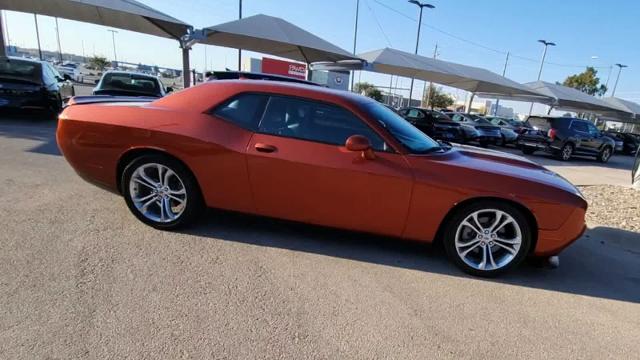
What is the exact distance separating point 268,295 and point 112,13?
45.4 ft

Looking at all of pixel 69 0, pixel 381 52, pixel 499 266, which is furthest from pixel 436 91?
pixel 499 266

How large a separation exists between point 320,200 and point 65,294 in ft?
6.56

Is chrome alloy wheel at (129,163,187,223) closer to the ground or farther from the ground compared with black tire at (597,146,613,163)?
farther from the ground

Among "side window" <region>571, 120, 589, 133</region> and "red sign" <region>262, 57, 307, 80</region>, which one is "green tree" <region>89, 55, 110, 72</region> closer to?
"red sign" <region>262, 57, 307, 80</region>

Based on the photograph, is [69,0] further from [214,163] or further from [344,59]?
[214,163]

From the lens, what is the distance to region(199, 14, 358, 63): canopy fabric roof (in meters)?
14.2

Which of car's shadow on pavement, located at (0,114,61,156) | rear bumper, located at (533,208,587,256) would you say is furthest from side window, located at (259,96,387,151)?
car's shadow on pavement, located at (0,114,61,156)

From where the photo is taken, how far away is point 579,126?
14.8 m

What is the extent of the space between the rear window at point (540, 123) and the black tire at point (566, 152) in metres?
0.94

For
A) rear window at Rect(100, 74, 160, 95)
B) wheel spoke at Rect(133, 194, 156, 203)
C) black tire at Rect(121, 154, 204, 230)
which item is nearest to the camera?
black tire at Rect(121, 154, 204, 230)

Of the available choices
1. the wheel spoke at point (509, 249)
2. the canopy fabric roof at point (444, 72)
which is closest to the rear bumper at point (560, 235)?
the wheel spoke at point (509, 249)

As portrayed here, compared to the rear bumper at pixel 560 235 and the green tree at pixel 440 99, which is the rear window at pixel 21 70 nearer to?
the rear bumper at pixel 560 235

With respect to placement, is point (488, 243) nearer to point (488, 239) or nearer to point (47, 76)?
point (488, 239)

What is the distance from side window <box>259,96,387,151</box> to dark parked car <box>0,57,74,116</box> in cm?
805
